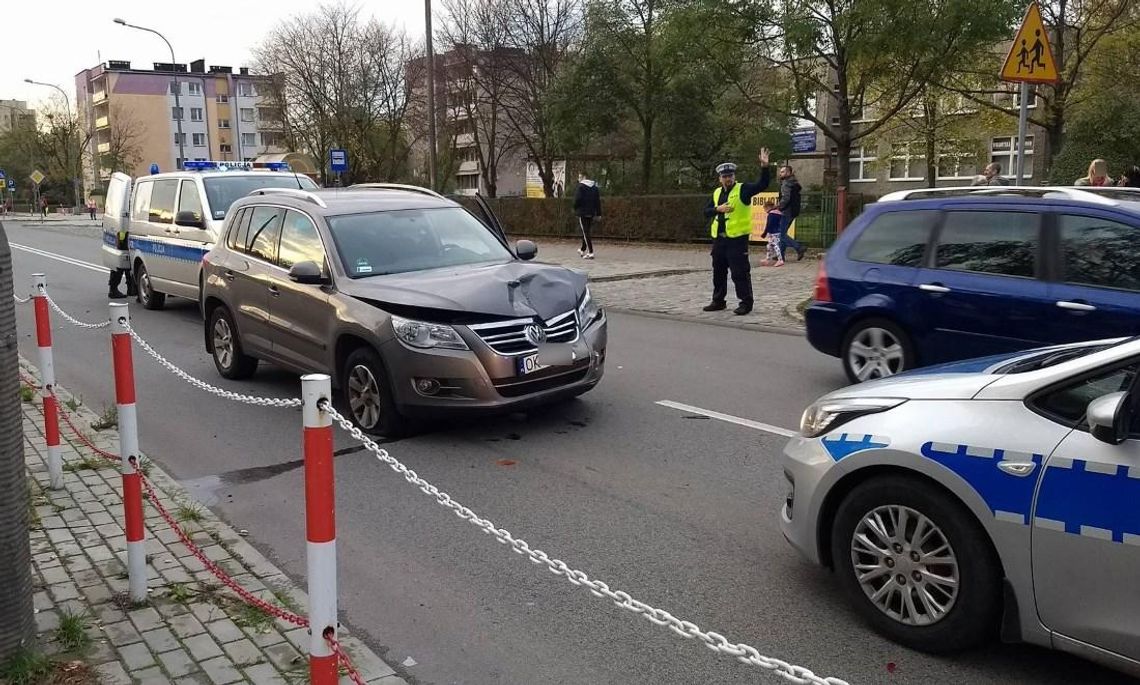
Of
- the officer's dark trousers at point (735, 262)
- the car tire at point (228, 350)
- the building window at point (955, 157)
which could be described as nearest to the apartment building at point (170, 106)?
the building window at point (955, 157)

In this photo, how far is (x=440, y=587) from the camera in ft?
14.4

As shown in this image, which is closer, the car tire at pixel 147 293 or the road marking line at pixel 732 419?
the road marking line at pixel 732 419

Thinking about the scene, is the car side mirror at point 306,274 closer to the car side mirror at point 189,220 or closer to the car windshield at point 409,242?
the car windshield at point 409,242

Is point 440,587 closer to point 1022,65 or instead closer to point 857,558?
point 857,558

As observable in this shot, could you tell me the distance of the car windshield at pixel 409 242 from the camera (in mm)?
7371

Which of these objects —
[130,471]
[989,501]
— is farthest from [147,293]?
[989,501]

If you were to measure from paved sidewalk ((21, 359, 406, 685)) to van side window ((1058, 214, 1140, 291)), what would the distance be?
216 inches

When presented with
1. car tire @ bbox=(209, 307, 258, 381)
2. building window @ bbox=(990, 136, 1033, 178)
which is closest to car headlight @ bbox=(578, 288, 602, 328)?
car tire @ bbox=(209, 307, 258, 381)

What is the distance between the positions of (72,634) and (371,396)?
3.27 metres

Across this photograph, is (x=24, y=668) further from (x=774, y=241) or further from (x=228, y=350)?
(x=774, y=241)

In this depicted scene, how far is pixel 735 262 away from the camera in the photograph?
12.5m

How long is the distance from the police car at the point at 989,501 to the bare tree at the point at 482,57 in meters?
34.8

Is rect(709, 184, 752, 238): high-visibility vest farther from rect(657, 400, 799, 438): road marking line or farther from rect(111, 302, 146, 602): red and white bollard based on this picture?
rect(111, 302, 146, 602): red and white bollard

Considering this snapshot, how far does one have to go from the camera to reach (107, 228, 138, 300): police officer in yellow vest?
15630mm
